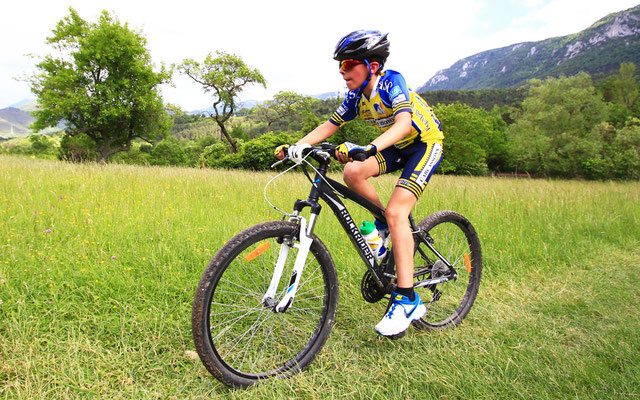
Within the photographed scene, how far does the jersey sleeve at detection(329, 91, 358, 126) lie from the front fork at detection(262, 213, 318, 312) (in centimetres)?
106

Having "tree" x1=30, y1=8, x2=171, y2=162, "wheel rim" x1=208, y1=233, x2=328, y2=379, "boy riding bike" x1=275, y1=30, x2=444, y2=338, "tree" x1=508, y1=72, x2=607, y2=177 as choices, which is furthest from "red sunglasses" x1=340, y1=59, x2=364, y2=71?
"tree" x1=508, y1=72, x2=607, y2=177

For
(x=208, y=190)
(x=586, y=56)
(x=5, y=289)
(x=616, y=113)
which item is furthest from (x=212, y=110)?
(x=586, y=56)

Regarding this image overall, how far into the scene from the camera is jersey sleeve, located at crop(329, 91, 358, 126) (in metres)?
2.85

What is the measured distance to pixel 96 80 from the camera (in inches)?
1142

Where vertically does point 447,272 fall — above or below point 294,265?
below

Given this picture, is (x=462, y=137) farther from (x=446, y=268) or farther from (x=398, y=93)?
(x=398, y=93)

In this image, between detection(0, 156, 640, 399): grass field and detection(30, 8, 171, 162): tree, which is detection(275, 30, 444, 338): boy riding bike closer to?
detection(0, 156, 640, 399): grass field

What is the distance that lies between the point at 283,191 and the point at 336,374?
4.56 metres

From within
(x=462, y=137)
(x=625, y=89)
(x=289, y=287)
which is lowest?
(x=462, y=137)

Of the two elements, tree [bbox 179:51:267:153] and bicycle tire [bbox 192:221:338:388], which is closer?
bicycle tire [bbox 192:221:338:388]

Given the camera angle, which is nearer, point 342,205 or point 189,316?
point 342,205

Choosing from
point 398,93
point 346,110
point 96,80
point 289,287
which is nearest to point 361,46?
point 398,93

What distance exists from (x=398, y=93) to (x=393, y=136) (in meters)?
0.41

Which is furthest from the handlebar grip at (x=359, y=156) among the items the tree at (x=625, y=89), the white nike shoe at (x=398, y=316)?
the tree at (x=625, y=89)
